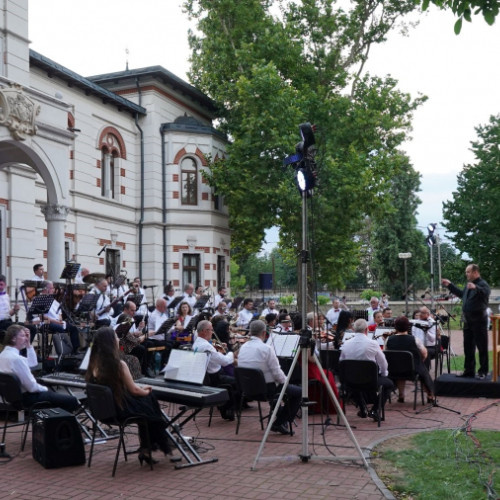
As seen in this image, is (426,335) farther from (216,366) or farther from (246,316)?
(246,316)

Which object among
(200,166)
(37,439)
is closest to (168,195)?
(200,166)

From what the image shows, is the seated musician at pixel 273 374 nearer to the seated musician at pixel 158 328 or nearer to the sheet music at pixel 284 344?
the sheet music at pixel 284 344

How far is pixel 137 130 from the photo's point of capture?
92.3 ft

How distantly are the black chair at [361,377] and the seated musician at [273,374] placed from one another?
92 centimetres

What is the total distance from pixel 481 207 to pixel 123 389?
3476 centimetres

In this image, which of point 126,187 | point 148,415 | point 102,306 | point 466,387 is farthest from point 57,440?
point 126,187

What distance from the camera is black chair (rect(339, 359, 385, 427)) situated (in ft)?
31.4

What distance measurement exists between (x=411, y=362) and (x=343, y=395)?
55.8 inches

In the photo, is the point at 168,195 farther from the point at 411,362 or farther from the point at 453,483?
the point at 453,483

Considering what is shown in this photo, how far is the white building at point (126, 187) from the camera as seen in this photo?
18.2 meters

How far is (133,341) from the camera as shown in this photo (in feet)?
44.9

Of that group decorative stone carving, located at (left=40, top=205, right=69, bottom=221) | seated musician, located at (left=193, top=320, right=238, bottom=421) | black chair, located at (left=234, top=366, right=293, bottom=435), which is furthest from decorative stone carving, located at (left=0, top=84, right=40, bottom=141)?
black chair, located at (left=234, top=366, right=293, bottom=435)

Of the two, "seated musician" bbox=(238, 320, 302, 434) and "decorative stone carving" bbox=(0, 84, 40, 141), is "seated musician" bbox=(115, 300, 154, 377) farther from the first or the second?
"decorative stone carving" bbox=(0, 84, 40, 141)

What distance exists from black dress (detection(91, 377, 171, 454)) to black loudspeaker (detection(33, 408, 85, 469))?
599mm
